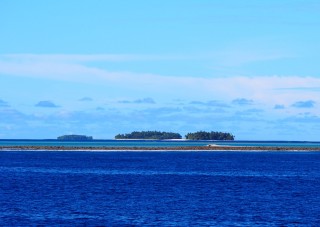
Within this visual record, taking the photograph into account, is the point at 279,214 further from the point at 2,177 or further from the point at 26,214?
the point at 2,177

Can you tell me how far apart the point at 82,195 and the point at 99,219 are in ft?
61.3

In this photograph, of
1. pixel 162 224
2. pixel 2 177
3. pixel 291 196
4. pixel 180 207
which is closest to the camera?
pixel 162 224

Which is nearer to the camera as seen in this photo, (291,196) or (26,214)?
(26,214)

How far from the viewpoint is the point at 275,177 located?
104938 mm

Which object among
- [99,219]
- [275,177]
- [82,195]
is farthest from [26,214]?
[275,177]

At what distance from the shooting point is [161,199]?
224 feet

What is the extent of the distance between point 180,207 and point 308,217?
11.7 meters

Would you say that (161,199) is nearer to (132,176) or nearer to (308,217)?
Result: (308,217)

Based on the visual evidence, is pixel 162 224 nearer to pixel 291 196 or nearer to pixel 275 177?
pixel 291 196

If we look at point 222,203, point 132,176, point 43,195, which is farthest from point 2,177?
point 222,203

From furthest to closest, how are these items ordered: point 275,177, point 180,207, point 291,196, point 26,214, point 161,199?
point 275,177
point 291,196
point 161,199
point 180,207
point 26,214

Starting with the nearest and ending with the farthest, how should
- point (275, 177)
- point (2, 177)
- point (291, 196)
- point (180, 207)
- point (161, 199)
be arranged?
point (180, 207), point (161, 199), point (291, 196), point (2, 177), point (275, 177)

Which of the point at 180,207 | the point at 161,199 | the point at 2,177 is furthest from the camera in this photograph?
the point at 2,177

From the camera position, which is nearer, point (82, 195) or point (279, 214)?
point (279, 214)
